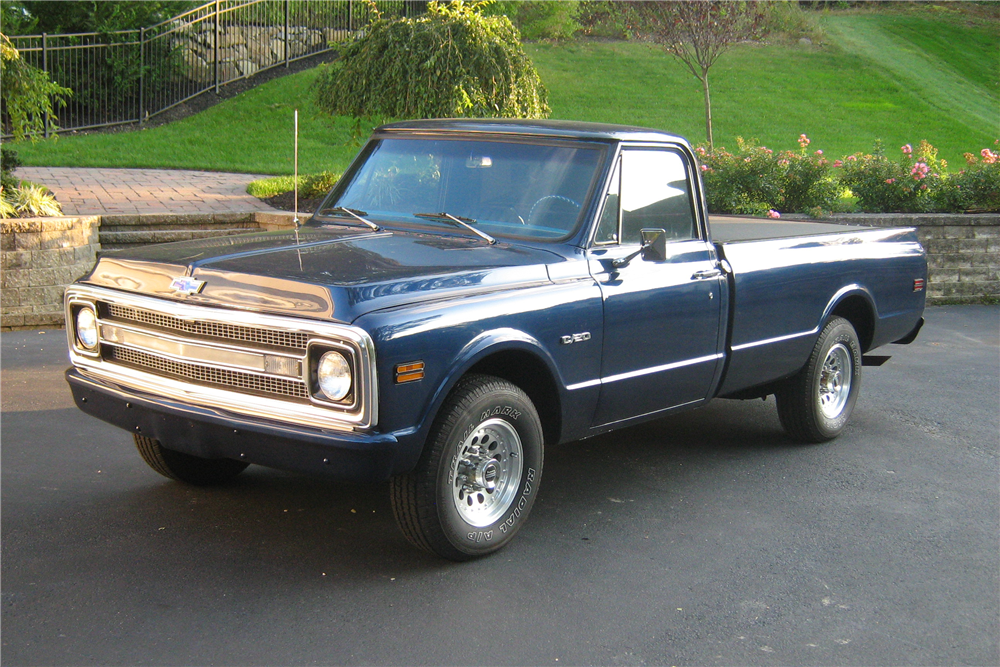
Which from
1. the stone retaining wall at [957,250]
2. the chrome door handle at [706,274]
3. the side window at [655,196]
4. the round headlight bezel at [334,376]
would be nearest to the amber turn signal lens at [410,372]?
the round headlight bezel at [334,376]

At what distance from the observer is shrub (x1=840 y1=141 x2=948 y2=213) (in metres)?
13.0

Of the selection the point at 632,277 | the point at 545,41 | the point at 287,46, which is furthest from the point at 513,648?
the point at 545,41

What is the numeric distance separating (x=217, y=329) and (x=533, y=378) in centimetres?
145

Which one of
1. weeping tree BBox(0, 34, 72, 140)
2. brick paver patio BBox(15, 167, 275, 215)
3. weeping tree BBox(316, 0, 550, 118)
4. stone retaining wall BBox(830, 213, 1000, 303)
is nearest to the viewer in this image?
weeping tree BBox(0, 34, 72, 140)

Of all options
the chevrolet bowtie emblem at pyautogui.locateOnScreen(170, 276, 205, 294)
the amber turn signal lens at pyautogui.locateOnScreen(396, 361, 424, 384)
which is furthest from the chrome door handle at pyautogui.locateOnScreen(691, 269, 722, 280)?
the chevrolet bowtie emblem at pyautogui.locateOnScreen(170, 276, 205, 294)

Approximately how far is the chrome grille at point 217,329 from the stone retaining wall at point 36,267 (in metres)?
5.33

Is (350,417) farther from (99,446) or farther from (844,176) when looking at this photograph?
(844,176)

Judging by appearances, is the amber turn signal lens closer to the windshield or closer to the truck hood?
the truck hood

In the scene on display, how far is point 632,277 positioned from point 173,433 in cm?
230

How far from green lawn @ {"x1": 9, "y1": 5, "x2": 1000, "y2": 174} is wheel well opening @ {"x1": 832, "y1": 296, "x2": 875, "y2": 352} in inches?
342

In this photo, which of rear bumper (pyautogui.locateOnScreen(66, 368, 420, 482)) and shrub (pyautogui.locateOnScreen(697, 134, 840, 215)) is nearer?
rear bumper (pyautogui.locateOnScreen(66, 368, 420, 482))

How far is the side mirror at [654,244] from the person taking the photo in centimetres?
493

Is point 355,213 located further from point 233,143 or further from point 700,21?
point 233,143

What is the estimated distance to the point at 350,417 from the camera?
3.83 meters
